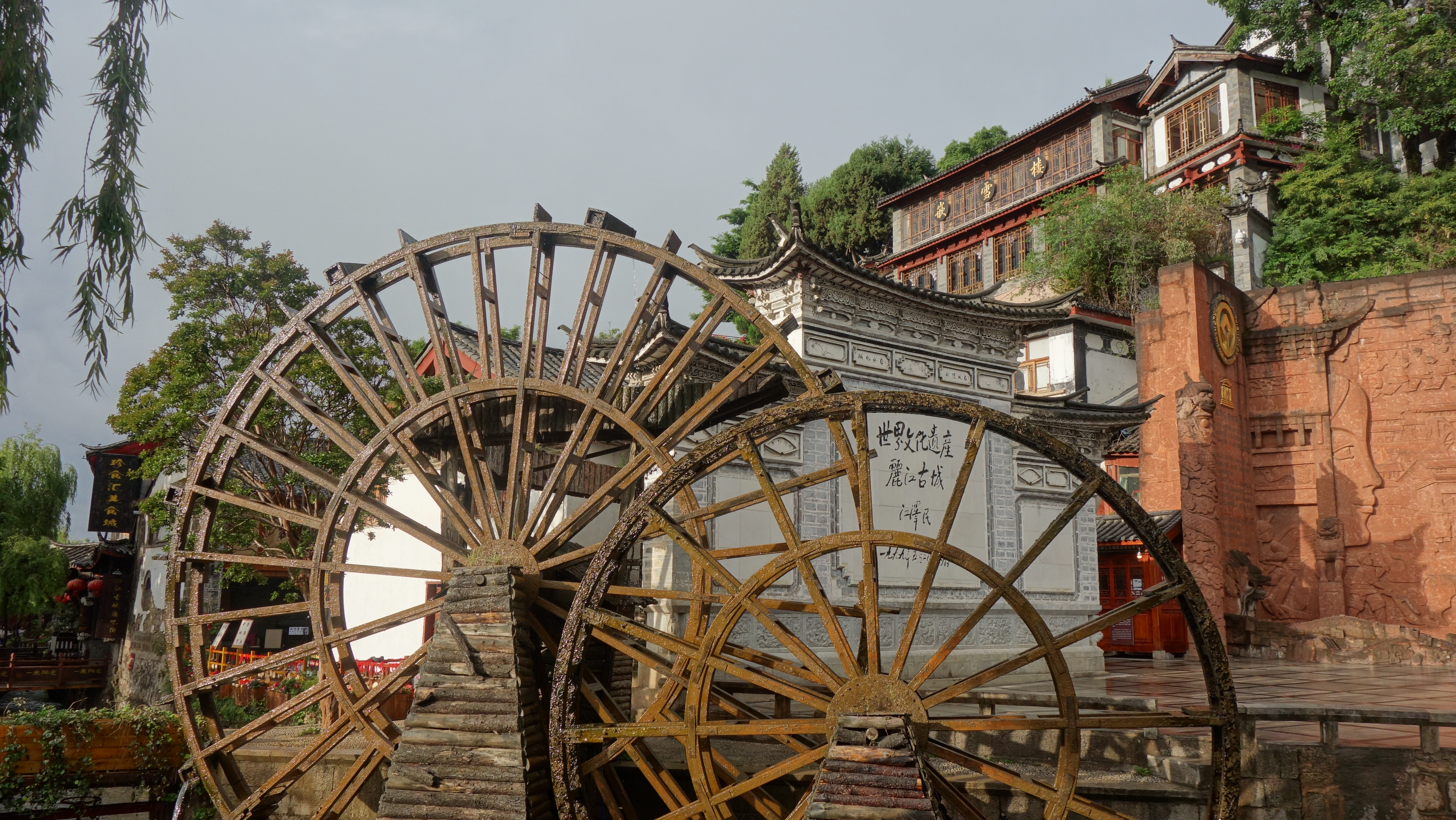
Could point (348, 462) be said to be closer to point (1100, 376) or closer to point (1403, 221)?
point (1100, 376)

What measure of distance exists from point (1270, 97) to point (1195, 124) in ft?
6.03

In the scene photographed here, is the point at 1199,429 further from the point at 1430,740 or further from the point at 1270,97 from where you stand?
the point at 1270,97

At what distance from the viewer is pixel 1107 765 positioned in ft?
26.0

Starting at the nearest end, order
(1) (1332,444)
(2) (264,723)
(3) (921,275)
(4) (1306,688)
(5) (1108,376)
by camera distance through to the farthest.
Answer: (2) (264,723) → (4) (1306,688) → (1) (1332,444) → (5) (1108,376) → (3) (921,275)

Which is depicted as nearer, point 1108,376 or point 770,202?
point 1108,376

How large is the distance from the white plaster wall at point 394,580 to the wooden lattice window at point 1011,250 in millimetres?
19495

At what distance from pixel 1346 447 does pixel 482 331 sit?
16.9 m

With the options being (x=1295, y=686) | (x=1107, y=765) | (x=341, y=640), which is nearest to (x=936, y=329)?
(x=1295, y=686)

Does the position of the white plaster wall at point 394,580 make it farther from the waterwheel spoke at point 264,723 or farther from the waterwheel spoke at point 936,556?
the waterwheel spoke at point 936,556

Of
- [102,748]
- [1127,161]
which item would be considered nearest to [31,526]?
[102,748]

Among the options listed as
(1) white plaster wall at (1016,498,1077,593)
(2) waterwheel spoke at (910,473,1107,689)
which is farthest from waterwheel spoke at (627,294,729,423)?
(1) white plaster wall at (1016,498,1077,593)

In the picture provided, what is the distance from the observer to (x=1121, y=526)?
20609 mm

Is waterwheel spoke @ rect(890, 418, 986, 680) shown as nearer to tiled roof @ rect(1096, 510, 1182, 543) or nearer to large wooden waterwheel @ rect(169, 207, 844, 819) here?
large wooden waterwheel @ rect(169, 207, 844, 819)

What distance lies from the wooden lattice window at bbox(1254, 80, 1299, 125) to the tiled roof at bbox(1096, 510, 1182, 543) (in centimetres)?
1148
